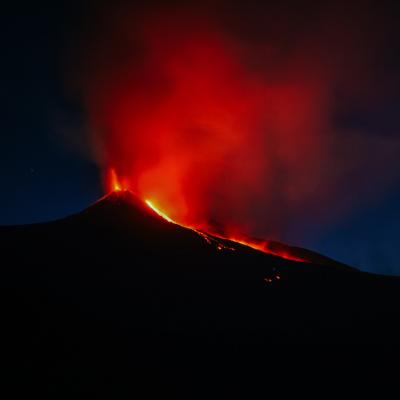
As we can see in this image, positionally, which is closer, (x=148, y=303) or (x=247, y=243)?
(x=148, y=303)

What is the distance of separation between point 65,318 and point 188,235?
19569mm

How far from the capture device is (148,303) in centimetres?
2255

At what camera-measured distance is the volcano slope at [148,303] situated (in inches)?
623

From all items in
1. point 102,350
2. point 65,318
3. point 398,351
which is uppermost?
point 398,351

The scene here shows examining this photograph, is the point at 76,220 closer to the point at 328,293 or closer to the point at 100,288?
the point at 100,288

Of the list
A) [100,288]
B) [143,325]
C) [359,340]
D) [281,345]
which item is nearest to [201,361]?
[143,325]

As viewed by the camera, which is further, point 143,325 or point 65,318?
point 143,325

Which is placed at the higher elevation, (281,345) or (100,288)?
(100,288)

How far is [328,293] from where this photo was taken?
2952cm

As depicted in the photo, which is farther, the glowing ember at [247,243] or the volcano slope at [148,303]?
the glowing ember at [247,243]

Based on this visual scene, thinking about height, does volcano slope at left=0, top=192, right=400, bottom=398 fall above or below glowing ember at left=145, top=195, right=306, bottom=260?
below

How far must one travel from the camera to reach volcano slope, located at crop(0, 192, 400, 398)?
1581cm

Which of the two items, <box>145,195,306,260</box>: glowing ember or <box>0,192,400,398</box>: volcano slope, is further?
<box>145,195,306,260</box>: glowing ember

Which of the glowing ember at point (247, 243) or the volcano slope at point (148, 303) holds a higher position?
the glowing ember at point (247, 243)
